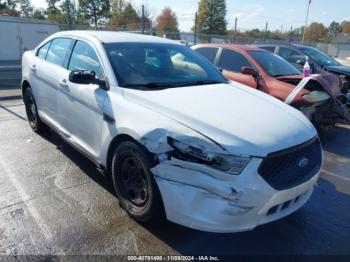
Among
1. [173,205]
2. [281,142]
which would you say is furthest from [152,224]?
[281,142]

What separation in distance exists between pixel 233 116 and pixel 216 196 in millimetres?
789

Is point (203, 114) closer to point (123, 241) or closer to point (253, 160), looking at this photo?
point (253, 160)

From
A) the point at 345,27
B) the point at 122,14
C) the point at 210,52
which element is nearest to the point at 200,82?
the point at 210,52

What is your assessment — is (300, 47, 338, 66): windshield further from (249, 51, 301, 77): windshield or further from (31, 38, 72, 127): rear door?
(31, 38, 72, 127): rear door

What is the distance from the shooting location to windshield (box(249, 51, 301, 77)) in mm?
6602

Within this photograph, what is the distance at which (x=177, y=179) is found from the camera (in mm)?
2625

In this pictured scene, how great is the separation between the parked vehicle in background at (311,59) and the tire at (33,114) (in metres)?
6.72

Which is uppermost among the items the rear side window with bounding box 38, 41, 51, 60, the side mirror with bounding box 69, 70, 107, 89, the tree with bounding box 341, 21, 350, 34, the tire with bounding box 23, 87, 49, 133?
the tree with bounding box 341, 21, 350, 34

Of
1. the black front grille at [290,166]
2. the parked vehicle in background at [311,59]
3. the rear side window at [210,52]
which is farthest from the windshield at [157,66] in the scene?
the parked vehicle in background at [311,59]

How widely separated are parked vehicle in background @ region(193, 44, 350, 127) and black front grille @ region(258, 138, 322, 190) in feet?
9.48

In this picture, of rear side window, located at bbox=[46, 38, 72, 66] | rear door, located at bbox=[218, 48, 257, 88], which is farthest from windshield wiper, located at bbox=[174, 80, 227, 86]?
rear door, located at bbox=[218, 48, 257, 88]

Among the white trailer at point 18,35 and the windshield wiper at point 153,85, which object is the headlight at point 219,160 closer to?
the windshield wiper at point 153,85

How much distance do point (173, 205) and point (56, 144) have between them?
3.16 m

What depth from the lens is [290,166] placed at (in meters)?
2.78
